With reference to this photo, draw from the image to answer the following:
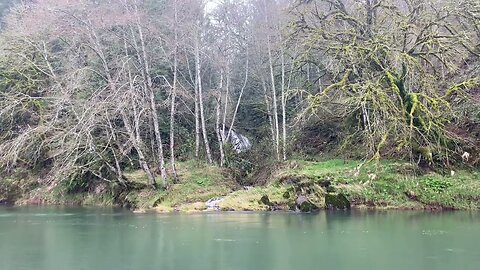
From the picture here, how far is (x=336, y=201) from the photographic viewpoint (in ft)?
63.3

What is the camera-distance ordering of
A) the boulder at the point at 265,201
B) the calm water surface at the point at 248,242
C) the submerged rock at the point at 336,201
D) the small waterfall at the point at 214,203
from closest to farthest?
the calm water surface at the point at 248,242
the submerged rock at the point at 336,201
the boulder at the point at 265,201
the small waterfall at the point at 214,203

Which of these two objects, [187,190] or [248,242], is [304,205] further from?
[248,242]

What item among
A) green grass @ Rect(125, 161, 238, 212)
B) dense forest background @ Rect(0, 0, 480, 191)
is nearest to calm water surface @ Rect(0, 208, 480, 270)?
green grass @ Rect(125, 161, 238, 212)

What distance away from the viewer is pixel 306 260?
10281 mm

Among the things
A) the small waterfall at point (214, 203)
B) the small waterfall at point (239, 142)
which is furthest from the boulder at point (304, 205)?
the small waterfall at point (239, 142)

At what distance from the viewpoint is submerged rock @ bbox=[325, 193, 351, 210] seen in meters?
19.2

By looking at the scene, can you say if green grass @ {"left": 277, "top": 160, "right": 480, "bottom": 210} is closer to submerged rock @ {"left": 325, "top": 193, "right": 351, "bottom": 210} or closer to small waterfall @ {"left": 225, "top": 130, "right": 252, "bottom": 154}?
submerged rock @ {"left": 325, "top": 193, "right": 351, "bottom": 210}

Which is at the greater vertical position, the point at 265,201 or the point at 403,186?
the point at 403,186

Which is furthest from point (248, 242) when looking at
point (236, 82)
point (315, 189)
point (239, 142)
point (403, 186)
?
point (236, 82)

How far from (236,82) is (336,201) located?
13.2 metres

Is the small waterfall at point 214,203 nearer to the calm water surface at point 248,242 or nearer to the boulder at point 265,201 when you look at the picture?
the boulder at point 265,201

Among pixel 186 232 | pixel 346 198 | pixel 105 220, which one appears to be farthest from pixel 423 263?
pixel 105 220

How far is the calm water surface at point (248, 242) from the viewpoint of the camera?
10.2 meters

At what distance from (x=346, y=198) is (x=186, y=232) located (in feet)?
23.0
